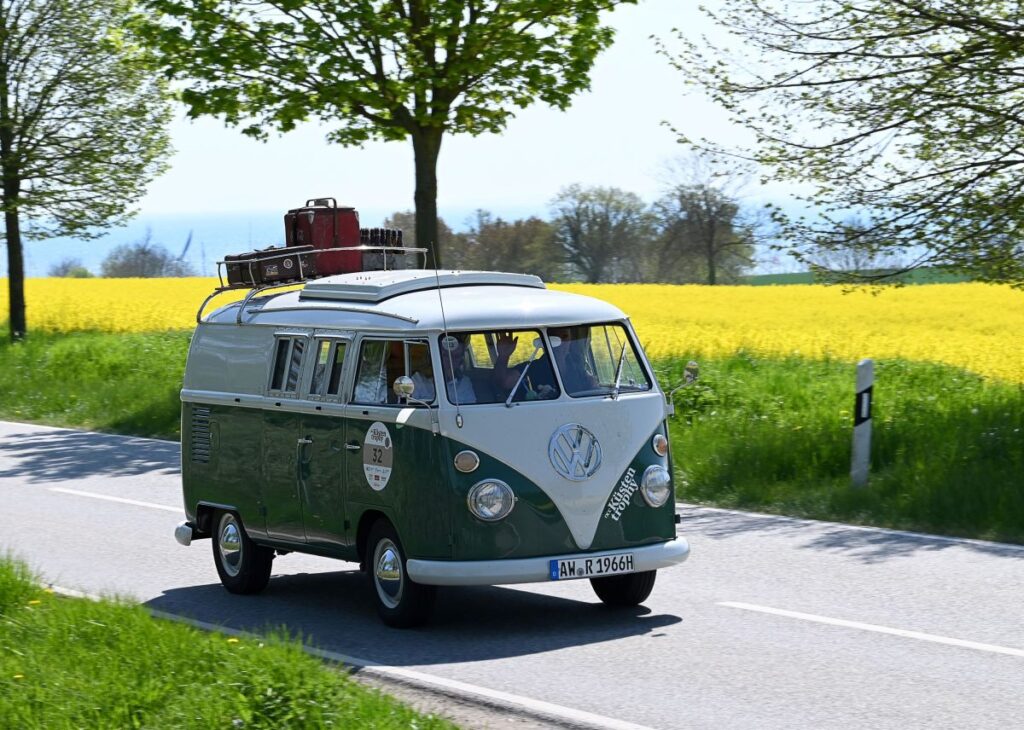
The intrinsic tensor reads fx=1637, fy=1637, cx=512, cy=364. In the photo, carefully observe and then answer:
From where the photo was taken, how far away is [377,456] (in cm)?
959

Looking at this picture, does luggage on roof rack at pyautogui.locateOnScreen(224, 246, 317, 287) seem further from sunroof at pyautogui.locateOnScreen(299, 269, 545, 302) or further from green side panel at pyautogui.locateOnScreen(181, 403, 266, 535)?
green side panel at pyautogui.locateOnScreen(181, 403, 266, 535)

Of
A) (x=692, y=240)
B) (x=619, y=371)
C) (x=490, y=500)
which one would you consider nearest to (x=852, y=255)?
(x=619, y=371)

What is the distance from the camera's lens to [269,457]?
1070 cm

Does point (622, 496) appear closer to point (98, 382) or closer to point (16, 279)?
point (98, 382)

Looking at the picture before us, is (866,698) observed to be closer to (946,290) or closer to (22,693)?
(22,693)

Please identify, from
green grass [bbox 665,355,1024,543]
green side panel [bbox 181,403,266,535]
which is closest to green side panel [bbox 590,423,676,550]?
Answer: green side panel [bbox 181,403,266,535]

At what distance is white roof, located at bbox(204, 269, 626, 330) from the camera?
31.6ft

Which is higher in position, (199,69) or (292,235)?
(199,69)

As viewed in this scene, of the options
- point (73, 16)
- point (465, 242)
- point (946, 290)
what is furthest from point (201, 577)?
point (465, 242)

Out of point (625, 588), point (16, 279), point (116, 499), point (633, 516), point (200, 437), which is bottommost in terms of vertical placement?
point (116, 499)

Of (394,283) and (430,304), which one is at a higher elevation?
(394,283)

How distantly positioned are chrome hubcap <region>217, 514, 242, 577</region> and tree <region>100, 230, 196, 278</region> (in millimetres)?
89260

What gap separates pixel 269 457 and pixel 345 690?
373 centimetres

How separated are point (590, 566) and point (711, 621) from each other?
0.84m
